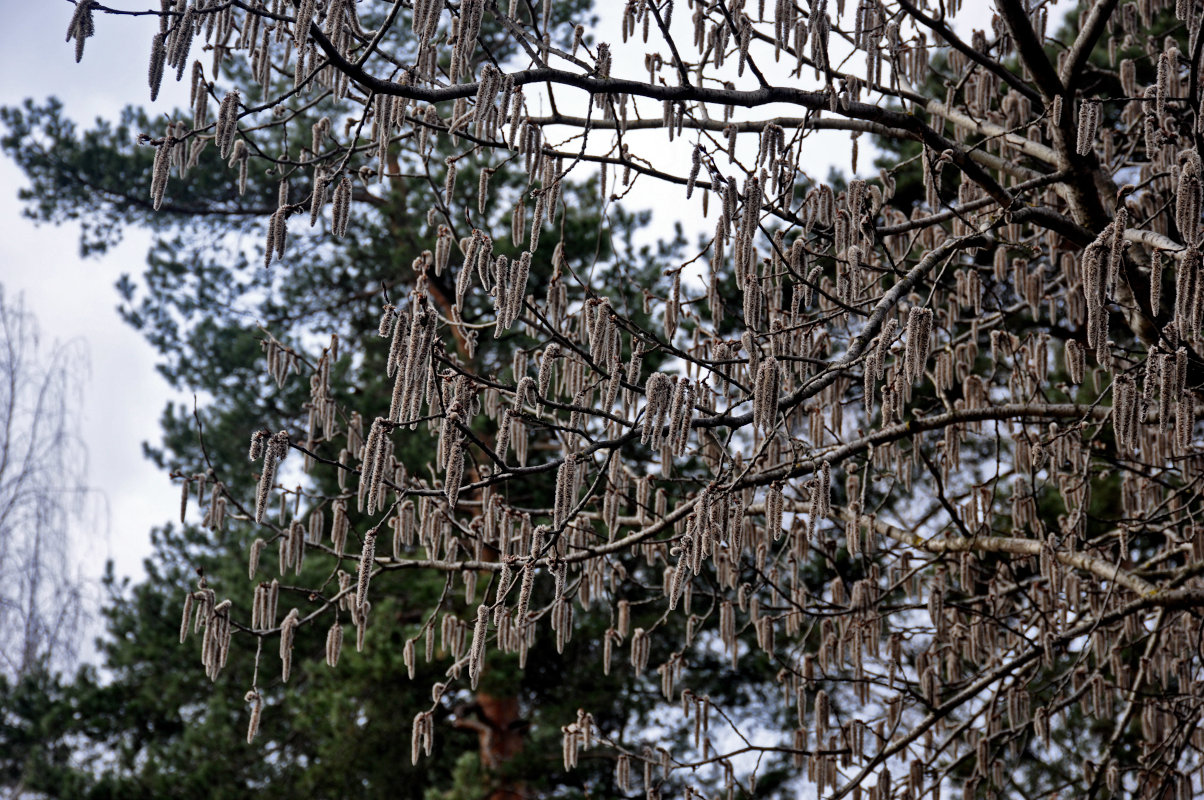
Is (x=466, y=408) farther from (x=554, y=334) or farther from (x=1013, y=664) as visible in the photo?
(x=1013, y=664)

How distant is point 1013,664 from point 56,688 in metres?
8.81

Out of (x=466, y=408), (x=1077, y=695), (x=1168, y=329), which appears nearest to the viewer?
(x=466, y=408)

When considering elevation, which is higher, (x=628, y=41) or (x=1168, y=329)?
(x=628, y=41)

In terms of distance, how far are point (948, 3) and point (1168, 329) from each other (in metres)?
1.31

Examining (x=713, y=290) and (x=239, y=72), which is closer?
(x=713, y=290)

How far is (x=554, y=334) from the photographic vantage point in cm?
336

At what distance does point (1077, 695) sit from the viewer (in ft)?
14.9

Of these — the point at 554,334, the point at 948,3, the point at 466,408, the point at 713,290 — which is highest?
the point at 948,3

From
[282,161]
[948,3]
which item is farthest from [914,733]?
[282,161]

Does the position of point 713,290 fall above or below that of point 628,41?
below

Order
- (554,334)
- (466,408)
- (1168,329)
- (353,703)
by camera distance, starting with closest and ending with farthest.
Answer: (466,408)
(554,334)
(1168,329)
(353,703)

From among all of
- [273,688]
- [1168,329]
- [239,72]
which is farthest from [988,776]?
[239,72]

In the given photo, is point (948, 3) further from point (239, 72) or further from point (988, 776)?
point (239, 72)

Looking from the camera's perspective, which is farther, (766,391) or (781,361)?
(781,361)
